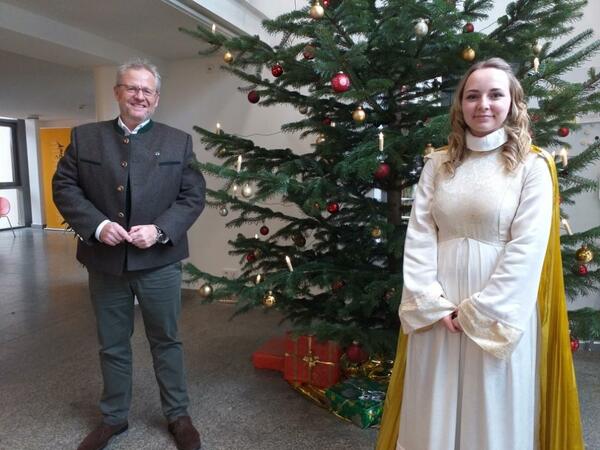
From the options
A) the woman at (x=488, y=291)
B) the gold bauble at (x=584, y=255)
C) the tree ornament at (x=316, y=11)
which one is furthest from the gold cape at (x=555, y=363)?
the tree ornament at (x=316, y=11)

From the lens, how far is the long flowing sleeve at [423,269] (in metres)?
1.37

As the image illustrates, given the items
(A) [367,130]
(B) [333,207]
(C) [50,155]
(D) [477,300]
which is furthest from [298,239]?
(C) [50,155]

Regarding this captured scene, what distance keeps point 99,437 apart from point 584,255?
2172 millimetres

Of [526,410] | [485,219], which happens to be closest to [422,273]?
[485,219]

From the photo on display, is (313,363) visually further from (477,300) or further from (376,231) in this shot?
(477,300)

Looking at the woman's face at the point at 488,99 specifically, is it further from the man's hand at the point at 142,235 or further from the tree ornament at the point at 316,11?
the man's hand at the point at 142,235

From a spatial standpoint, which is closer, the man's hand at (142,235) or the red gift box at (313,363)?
the man's hand at (142,235)

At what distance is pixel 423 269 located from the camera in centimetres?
142

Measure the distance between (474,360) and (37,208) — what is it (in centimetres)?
1076

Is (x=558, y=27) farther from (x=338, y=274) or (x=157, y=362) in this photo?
(x=157, y=362)

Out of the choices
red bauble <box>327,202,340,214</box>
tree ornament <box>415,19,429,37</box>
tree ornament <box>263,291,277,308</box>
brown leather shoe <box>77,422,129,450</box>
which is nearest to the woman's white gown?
tree ornament <box>415,19,429,37</box>

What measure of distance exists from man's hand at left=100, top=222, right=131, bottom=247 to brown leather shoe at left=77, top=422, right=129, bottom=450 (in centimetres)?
87

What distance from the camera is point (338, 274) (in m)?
2.14

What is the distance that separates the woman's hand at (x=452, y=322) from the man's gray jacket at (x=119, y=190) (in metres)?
1.08
